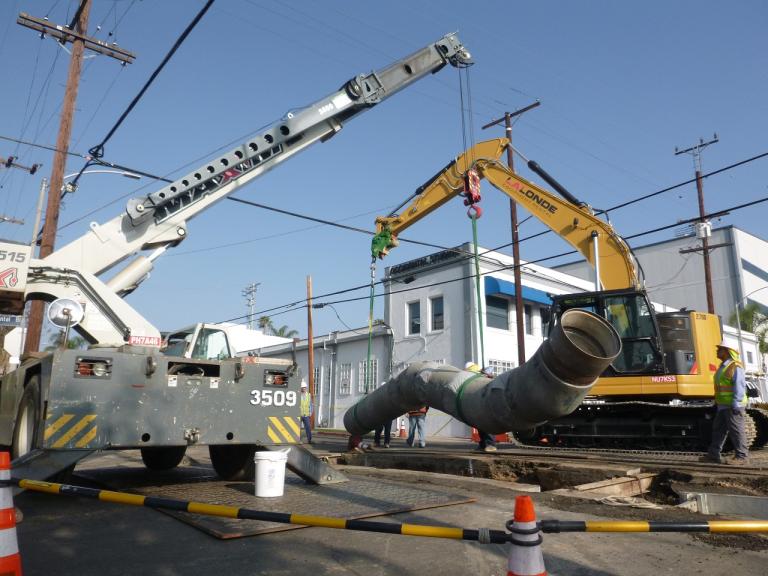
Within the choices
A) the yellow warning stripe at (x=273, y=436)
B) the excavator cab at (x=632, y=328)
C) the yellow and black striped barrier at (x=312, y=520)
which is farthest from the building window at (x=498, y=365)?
the yellow and black striped barrier at (x=312, y=520)

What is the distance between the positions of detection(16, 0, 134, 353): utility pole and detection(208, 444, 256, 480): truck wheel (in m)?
11.5

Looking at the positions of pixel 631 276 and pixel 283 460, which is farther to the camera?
pixel 631 276

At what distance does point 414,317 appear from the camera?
27328mm

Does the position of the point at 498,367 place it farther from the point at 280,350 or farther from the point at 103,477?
the point at 103,477

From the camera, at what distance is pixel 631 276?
39.0ft

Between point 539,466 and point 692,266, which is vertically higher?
point 692,266

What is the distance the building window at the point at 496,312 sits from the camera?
2541cm

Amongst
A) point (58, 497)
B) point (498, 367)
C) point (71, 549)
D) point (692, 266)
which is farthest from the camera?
point (692, 266)

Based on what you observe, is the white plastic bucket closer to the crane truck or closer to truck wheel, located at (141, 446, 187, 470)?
the crane truck

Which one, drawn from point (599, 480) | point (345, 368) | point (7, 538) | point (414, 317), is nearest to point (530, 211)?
point (599, 480)

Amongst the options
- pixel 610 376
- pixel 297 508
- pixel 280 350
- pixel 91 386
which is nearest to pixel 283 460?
pixel 297 508

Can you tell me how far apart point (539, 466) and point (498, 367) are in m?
16.2

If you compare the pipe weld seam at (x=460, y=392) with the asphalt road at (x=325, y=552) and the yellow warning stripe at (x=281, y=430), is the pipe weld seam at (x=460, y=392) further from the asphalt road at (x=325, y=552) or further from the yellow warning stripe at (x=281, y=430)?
the yellow warning stripe at (x=281, y=430)

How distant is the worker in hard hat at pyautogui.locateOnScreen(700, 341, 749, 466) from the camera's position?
9.02 metres
